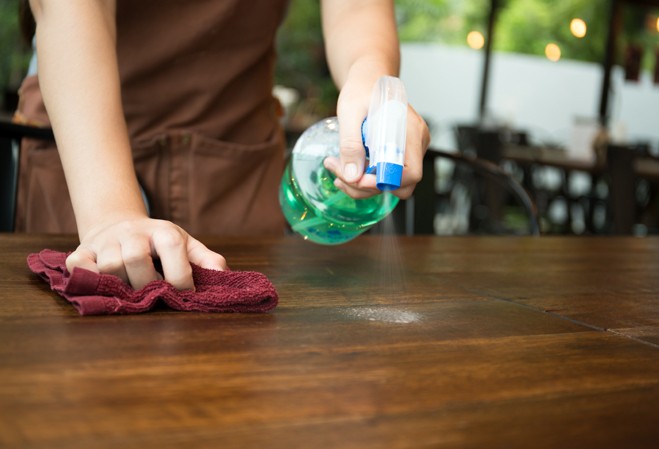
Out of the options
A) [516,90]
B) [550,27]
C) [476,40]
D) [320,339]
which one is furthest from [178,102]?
[550,27]

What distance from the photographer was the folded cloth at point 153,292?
0.56 meters

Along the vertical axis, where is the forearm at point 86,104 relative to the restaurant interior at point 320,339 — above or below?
above

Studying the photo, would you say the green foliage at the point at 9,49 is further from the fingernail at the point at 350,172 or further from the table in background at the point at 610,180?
the fingernail at the point at 350,172

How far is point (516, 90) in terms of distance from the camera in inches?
312

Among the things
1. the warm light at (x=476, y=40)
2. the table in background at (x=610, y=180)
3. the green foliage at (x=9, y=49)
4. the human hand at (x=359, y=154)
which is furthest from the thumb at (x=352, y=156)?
the warm light at (x=476, y=40)

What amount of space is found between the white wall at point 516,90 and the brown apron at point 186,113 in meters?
6.59

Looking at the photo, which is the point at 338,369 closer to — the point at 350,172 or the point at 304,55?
the point at 350,172

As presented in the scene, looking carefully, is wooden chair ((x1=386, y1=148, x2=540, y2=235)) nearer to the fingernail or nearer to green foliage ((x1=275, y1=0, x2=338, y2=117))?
the fingernail

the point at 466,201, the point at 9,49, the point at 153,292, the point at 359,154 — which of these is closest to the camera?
the point at 153,292

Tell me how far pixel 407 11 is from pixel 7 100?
439 centimetres

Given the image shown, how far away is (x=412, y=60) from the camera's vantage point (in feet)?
25.6

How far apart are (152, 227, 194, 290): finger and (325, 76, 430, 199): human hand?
0.16m

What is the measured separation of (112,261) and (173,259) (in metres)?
0.05

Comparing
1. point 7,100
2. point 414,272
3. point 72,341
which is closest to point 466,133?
point 7,100
